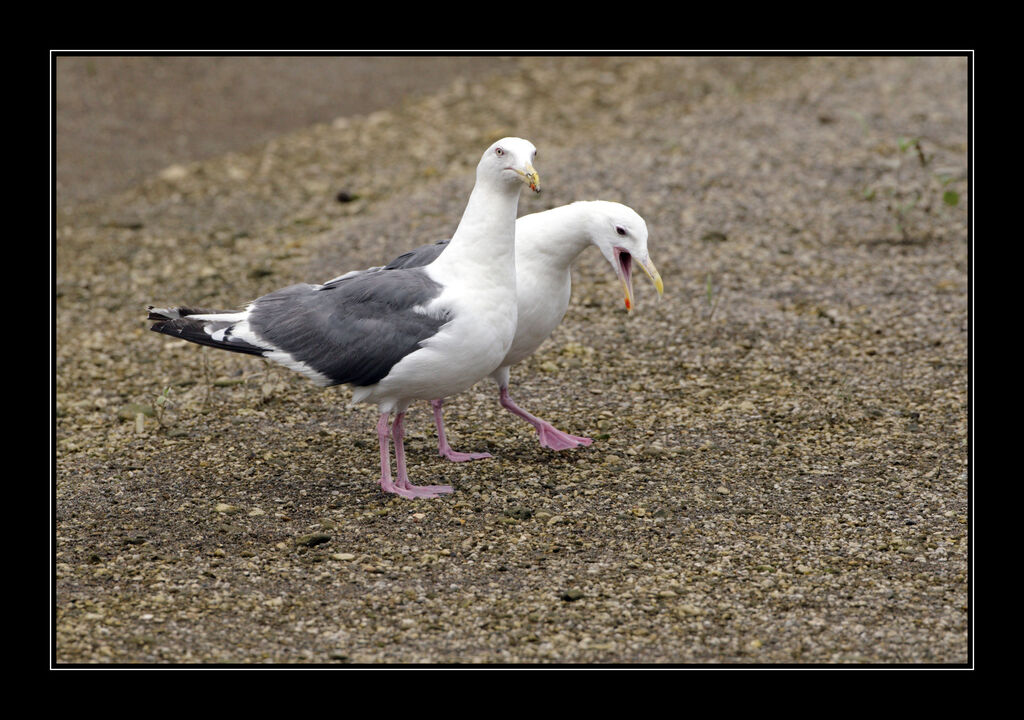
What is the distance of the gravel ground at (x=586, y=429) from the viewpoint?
4.42 m

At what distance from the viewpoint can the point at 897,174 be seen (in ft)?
→ 31.1

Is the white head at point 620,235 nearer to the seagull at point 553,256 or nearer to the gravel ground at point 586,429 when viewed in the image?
the seagull at point 553,256

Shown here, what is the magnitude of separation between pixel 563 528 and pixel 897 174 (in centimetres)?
568

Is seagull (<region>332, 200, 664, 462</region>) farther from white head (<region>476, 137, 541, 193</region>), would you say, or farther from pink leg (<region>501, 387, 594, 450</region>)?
white head (<region>476, 137, 541, 193</region>)

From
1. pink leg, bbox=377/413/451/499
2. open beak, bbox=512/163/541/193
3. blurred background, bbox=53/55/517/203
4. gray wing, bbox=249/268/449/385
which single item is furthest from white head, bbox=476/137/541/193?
blurred background, bbox=53/55/517/203

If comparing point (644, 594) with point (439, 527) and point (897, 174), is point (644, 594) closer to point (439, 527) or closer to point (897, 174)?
point (439, 527)

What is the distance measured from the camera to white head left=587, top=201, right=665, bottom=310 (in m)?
5.43

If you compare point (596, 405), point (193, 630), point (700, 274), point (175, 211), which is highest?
Result: point (175, 211)

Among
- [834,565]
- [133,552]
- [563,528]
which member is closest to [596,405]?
[563,528]

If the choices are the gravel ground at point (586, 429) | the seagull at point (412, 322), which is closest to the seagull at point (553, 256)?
the seagull at point (412, 322)

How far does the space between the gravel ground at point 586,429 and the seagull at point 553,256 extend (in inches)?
26.0

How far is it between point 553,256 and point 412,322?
34.2 inches

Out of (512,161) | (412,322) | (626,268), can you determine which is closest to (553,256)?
(626,268)

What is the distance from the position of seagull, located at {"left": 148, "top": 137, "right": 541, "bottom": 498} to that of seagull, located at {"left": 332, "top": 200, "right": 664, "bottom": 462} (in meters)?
0.23
